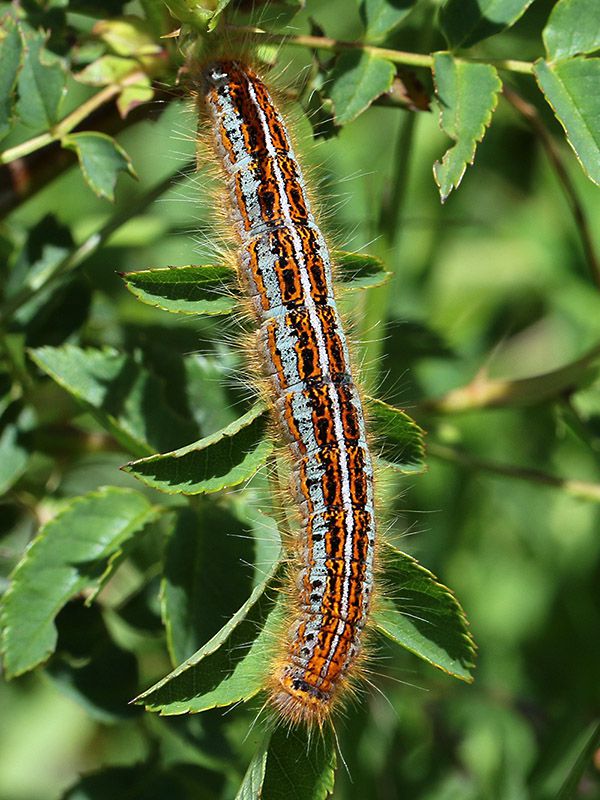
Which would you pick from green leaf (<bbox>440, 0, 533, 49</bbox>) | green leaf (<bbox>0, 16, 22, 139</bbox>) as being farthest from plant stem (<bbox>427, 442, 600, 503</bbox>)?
green leaf (<bbox>0, 16, 22, 139</bbox>)

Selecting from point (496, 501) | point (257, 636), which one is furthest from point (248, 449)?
point (496, 501)

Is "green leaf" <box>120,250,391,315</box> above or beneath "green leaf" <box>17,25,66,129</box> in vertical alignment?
beneath

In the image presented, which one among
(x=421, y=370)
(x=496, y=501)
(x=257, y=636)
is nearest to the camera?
(x=257, y=636)

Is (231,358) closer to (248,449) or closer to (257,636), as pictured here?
(248,449)

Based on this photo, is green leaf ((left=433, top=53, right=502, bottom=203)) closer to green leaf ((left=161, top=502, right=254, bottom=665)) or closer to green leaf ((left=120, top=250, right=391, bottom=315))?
green leaf ((left=120, top=250, right=391, bottom=315))

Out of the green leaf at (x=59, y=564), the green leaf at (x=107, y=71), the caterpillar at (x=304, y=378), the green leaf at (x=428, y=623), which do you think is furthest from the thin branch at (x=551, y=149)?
the green leaf at (x=59, y=564)

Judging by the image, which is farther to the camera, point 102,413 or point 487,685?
point 487,685
